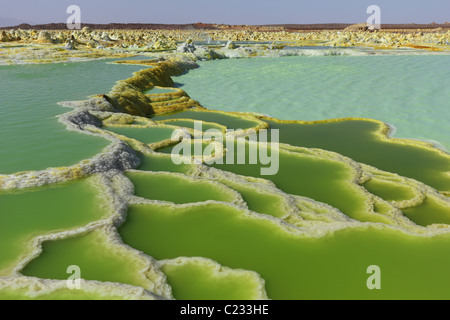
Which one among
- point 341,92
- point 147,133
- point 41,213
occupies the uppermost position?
point 341,92

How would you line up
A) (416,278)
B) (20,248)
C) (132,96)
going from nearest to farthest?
(416,278)
(20,248)
(132,96)

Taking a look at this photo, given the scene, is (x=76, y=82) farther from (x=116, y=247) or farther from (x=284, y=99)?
(x=116, y=247)

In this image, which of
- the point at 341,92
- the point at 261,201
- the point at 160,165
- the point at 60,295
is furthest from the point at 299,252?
the point at 341,92

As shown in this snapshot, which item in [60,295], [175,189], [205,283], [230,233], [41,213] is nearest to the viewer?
[60,295]

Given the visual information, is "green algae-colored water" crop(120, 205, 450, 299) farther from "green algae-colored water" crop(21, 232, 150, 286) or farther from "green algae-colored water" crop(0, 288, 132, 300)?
"green algae-colored water" crop(0, 288, 132, 300)

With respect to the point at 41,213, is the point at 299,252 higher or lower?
lower

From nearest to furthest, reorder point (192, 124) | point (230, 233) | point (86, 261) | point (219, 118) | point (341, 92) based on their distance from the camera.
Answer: point (86, 261) → point (230, 233) → point (192, 124) → point (219, 118) → point (341, 92)

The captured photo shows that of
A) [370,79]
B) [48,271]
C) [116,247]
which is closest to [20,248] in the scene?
[48,271]

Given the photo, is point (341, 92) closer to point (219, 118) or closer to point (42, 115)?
point (219, 118)
